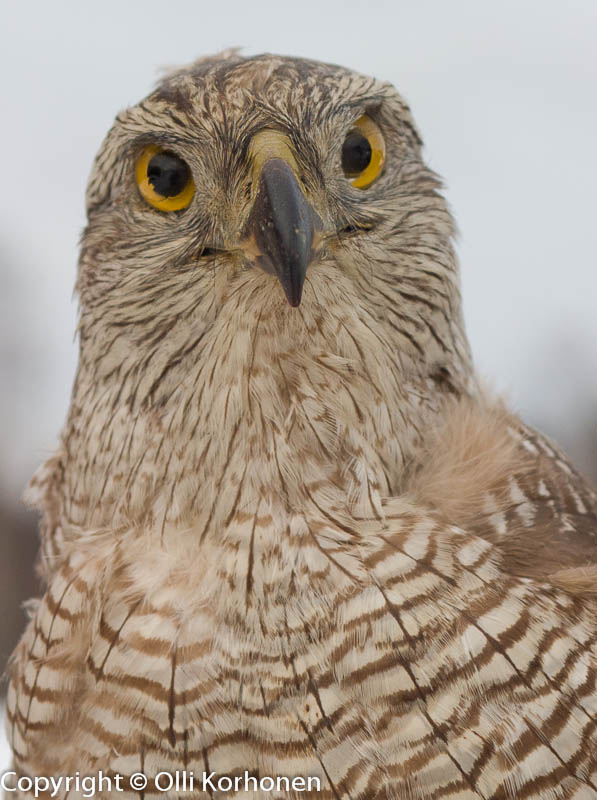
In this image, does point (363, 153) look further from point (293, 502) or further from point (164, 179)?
point (293, 502)

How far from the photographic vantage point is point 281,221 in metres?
1.73

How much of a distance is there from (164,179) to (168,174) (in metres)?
0.02

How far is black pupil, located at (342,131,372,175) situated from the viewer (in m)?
2.07

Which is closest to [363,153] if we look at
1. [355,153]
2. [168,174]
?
[355,153]

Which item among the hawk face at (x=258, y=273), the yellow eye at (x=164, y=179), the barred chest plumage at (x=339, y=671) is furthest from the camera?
the yellow eye at (x=164, y=179)

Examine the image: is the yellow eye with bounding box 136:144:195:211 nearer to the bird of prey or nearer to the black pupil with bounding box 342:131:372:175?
the bird of prey

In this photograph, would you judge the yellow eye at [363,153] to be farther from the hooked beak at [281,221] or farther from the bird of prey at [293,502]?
the hooked beak at [281,221]

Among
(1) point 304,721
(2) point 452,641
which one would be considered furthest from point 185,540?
(2) point 452,641

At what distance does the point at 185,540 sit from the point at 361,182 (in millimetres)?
1022

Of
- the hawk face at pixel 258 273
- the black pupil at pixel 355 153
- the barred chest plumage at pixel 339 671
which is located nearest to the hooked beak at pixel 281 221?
the hawk face at pixel 258 273

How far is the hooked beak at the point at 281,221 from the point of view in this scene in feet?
5.60

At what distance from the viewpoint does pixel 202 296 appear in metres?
1.95

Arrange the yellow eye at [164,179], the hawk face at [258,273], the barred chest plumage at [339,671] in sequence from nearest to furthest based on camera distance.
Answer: the barred chest plumage at [339,671], the hawk face at [258,273], the yellow eye at [164,179]

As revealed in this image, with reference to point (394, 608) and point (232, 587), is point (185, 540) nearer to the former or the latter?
point (232, 587)
